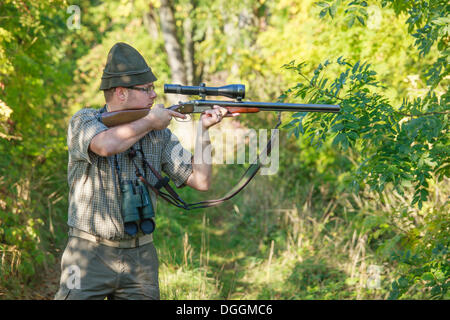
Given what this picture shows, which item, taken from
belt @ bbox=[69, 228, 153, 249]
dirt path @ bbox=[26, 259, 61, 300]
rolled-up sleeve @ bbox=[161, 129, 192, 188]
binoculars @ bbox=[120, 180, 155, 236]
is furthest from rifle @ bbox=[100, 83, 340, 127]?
dirt path @ bbox=[26, 259, 61, 300]

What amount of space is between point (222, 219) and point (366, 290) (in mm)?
3799

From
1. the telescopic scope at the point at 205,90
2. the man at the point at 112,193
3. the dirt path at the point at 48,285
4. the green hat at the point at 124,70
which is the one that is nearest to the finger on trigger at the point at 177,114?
the man at the point at 112,193

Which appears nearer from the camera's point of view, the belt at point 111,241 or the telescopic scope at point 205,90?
the belt at point 111,241

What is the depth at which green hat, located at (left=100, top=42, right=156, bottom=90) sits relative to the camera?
3.32 metres

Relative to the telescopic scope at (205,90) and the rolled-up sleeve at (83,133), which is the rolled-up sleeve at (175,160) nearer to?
the telescopic scope at (205,90)

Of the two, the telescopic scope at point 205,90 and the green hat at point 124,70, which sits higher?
the green hat at point 124,70

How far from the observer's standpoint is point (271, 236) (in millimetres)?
7684

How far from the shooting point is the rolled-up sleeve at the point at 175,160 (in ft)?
11.7

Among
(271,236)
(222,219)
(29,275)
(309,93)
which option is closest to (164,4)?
(222,219)

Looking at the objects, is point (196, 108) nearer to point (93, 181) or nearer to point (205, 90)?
point (205, 90)

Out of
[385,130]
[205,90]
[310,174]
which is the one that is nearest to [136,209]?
[205,90]

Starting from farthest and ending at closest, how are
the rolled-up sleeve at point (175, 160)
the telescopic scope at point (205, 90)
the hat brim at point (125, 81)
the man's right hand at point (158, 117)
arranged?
the rolled-up sleeve at point (175, 160) < the telescopic scope at point (205, 90) < the hat brim at point (125, 81) < the man's right hand at point (158, 117)

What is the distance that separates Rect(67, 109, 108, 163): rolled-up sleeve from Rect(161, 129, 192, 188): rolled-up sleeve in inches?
20.8

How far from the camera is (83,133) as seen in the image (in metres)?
3.14
